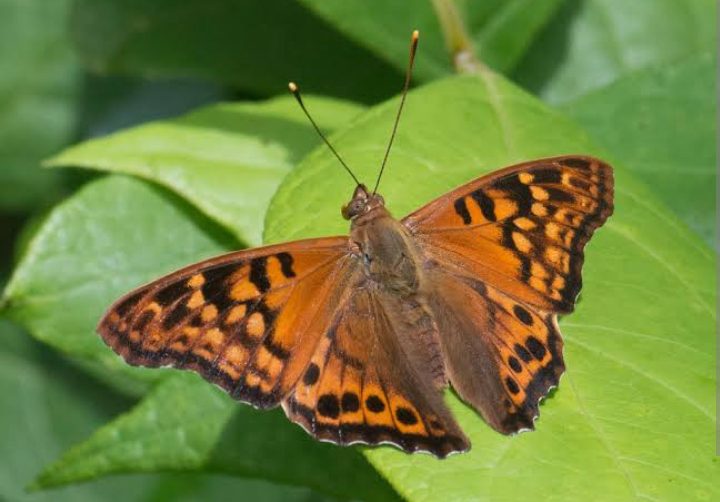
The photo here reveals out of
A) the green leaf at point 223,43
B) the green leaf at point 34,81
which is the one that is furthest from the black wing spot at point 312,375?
the green leaf at point 34,81

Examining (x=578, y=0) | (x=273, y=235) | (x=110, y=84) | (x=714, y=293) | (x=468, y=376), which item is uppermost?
(x=110, y=84)

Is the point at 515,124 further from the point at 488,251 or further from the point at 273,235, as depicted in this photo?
the point at 273,235

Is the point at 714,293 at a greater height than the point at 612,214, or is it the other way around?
the point at 612,214

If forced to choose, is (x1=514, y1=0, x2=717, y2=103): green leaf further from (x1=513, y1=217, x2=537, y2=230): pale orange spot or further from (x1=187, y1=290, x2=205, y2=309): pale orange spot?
(x1=187, y1=290, x2=205, y2=309): pale orange spot

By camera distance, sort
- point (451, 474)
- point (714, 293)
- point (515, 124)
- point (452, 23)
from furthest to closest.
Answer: point (452, 23) → point (515, 124) → point (714, 293) → point (451, 474)

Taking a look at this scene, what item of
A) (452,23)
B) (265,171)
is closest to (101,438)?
(265,171)

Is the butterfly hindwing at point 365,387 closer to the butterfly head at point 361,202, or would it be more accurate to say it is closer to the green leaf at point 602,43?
the butterfly head at point 361,202
